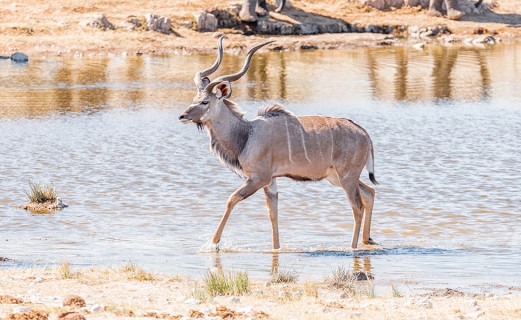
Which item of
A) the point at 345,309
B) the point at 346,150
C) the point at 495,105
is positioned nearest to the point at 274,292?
the point at 345,309

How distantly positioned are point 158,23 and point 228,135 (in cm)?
2639

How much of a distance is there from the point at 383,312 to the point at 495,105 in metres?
15.9

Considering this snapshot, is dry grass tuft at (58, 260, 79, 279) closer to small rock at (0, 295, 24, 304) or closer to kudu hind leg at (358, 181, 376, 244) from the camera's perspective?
small rock at (0, 295, 24, 304)

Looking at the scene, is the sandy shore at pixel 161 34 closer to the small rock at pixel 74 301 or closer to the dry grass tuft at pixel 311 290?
the dry grass tuft at pixel 311 290

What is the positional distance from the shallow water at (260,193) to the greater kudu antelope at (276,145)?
Result: 0.70 meters

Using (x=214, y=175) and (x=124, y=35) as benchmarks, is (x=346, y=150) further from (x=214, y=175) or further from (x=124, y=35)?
(x=124, y=35)

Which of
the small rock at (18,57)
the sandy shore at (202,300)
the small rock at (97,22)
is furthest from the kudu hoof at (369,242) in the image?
the small rock at (97,22)

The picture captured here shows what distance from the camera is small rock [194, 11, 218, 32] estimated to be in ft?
125

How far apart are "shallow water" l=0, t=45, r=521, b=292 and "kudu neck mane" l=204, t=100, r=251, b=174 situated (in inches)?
36.1

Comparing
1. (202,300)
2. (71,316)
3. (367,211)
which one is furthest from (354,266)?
(71,316)

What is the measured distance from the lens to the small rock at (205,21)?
125ft

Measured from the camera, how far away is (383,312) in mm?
7246

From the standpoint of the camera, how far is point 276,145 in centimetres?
1059

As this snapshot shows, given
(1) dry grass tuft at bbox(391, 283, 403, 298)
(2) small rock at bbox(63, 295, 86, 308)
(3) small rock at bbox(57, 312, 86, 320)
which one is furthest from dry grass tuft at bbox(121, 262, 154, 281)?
(1) dry grass tuft at bbox(391, 283, 403, 298)
